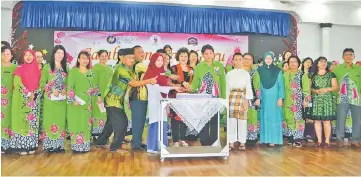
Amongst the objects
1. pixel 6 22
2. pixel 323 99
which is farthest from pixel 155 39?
pixel 323 99

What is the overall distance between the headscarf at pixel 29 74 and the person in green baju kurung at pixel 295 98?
306 centimetres

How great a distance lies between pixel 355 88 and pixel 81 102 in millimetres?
3479

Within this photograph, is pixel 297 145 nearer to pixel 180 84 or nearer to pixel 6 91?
pixel 180 84

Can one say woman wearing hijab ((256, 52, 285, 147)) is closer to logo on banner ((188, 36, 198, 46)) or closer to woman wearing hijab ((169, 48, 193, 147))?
woman wearing hijab ((169, 48, 193, 147))

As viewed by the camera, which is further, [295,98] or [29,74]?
[295,98]

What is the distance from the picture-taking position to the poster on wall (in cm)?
693

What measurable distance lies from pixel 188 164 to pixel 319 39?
19.7ft

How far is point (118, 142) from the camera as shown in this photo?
12.7 ft

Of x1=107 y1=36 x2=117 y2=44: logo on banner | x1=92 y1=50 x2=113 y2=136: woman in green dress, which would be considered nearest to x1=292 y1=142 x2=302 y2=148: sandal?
x1=92 y1=50 x2=113 y2=136: woman in green dress

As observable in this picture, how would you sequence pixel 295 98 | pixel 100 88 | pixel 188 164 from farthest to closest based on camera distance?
pixel 100 88
pixel 295 98
pixel 188 164

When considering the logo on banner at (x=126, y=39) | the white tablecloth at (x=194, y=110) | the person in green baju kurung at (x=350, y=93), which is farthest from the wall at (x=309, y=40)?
the white tablecloth at (x=194, y=110)

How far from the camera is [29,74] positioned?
3.62m

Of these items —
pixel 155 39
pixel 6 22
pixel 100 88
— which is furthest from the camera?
pixel 155 39

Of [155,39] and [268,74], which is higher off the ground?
[155,39]
